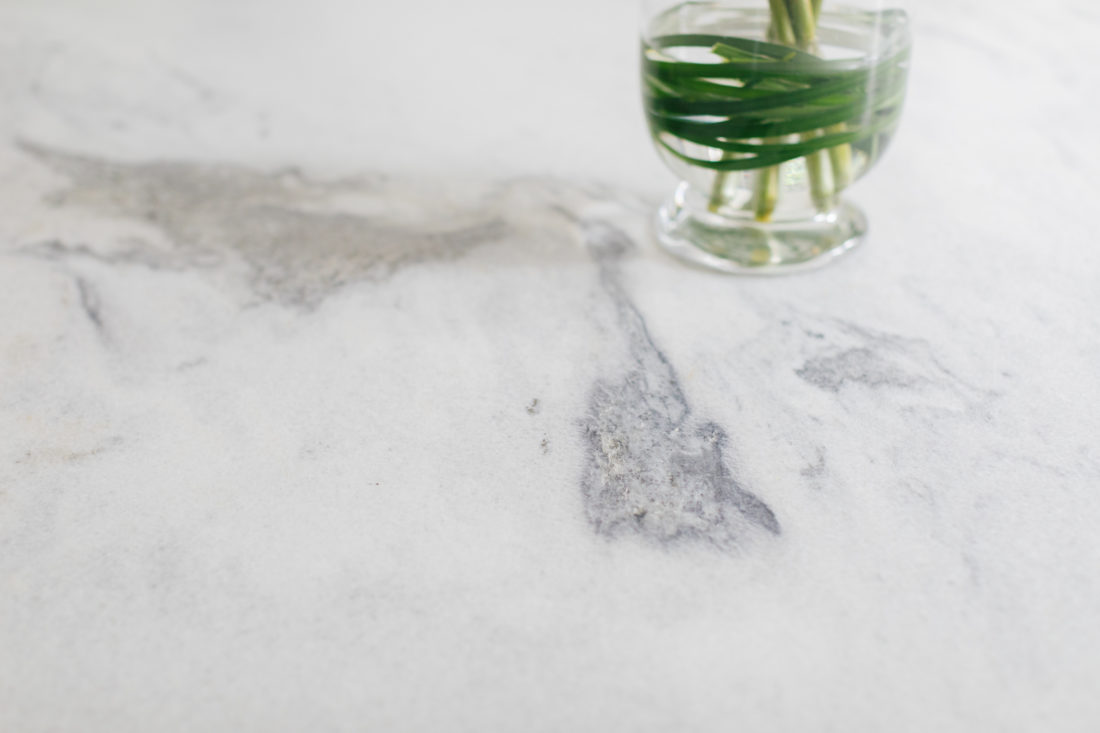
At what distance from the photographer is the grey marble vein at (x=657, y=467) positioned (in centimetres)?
36

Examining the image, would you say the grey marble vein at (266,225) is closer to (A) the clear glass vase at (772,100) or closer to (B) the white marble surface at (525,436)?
(B) the white marble surface at (525,436)

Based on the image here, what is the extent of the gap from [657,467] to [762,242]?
7.2 inches

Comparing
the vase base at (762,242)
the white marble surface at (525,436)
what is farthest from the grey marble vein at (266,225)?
the vase base at (762,242)

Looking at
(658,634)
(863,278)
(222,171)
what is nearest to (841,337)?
(863,278)

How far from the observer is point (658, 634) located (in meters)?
0.32

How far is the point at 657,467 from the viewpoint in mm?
388

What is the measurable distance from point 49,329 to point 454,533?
0.26 metres

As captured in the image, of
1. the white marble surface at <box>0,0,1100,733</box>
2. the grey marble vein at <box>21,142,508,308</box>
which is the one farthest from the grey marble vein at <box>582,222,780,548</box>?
the grey marble vein at <box>21,142,508,308</box>

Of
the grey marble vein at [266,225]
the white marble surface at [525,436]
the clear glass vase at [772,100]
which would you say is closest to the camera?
the white marble surface at [525,436]

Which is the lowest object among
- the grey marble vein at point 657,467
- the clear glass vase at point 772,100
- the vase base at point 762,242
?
the grey marble vein at point 657,467

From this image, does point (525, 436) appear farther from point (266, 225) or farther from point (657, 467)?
point (266, 225)

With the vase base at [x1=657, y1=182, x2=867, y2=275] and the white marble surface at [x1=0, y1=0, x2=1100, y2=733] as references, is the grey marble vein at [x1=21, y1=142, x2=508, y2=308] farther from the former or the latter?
the vase base at [x1=657, y1=182, x2=867, y2=275]

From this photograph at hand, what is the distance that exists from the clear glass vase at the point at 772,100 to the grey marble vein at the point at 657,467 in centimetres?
10

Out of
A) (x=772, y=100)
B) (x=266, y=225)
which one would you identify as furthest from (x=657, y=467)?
(x=266, y=225)
